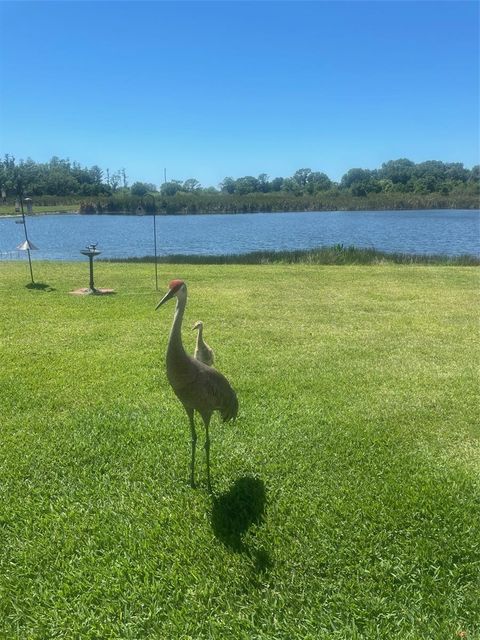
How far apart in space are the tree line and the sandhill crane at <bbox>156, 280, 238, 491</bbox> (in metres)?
51.5

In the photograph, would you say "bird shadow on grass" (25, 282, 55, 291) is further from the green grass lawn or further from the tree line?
the tree line

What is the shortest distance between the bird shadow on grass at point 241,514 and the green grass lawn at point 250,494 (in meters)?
0.01

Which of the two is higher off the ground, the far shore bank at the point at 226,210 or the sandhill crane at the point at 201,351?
the far shore bank at the point at 226,210

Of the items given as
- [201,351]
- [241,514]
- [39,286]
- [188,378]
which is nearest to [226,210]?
[39,286]

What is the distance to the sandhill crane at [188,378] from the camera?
11.1 ft

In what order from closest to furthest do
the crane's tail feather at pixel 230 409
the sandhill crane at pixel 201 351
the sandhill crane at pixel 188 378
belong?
1. the sandhill crane at pixel 188 378
2. the crane's tail feather at pixel 230 409
3. the sandhill crane at pixel 201 351

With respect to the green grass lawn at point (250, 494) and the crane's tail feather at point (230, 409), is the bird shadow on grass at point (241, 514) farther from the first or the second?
the crane's tail feather at point (230, 409)

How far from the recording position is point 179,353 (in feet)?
11.1

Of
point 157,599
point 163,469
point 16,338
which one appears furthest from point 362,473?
point 16,338

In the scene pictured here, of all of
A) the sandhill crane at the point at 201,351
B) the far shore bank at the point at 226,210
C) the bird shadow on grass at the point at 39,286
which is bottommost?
the bird shadow on grass at the point at 39,286

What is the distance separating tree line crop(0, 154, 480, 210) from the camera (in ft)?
233

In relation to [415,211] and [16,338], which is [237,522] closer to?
[16,338]

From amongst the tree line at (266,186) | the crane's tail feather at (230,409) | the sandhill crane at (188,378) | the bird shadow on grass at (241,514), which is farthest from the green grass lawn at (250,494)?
the tree line at (266,186)

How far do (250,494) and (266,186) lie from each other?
360ft
